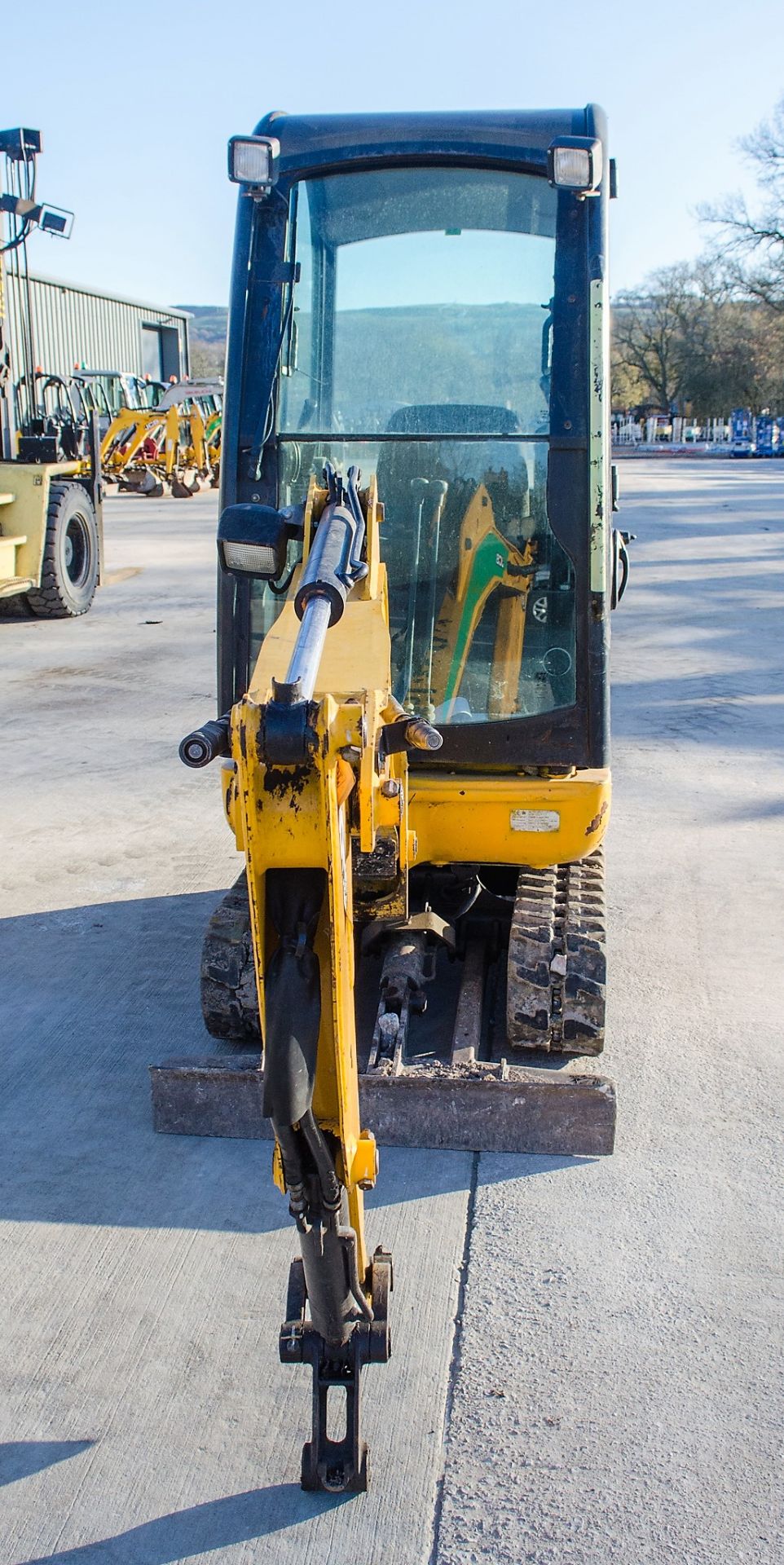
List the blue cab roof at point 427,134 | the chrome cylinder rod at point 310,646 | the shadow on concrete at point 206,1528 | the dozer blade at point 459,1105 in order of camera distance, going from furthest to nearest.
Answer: the blue cab roof at point 427,134 < the dozer blade at point 459,1105 < the shadow on concrete at point 206,1528 < the chrome cylinder rod at point 310,646

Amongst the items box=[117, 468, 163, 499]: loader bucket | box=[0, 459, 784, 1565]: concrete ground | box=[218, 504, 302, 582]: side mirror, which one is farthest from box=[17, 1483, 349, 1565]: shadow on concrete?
box=[117, 468, 163, 499]: loader bucket

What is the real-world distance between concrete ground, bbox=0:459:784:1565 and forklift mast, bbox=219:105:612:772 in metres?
1.19

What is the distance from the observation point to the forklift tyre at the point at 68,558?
12.9m

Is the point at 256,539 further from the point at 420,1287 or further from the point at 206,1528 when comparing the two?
the point at 206,1528

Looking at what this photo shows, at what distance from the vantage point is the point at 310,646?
2332 millimetres

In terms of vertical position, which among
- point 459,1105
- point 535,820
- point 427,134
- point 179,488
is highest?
point 179,488

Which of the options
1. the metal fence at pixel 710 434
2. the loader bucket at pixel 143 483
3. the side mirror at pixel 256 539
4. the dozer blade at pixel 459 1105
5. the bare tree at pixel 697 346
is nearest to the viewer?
the side mirror at pixel 256 539

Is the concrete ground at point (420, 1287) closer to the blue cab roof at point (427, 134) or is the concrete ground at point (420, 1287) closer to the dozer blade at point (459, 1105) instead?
the dozer blade at point (459, 1105)

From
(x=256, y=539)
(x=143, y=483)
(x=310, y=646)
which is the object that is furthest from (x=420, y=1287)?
(x=143, y=483)

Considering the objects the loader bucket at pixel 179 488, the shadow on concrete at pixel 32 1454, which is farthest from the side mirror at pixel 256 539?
the loader bucket at pixel 179 488

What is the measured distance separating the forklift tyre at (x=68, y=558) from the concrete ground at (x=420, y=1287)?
24.5 ft

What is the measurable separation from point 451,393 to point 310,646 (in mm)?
1972

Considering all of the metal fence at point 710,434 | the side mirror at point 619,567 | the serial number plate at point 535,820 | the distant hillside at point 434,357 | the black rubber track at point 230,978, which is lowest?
the black rubber track at point 230,978

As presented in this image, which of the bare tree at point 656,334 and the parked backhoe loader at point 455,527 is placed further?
the bare tree at point 656,334
